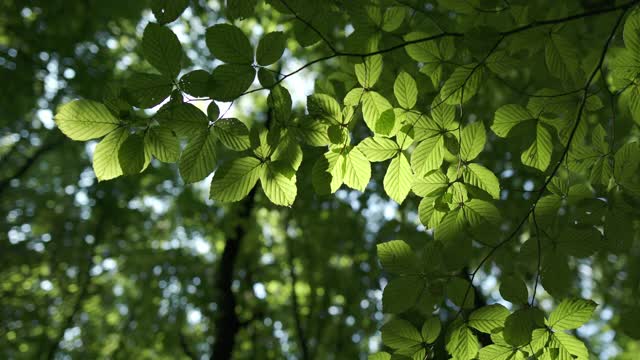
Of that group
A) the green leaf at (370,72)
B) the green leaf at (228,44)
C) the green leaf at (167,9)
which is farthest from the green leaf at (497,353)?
the green leaf at (167,9)

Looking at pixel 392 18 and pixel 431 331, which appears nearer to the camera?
pixel 431 331

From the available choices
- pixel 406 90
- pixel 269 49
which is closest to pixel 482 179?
pixel 406 90

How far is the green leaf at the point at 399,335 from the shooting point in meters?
1.45

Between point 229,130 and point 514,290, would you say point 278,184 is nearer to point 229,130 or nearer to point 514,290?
point 229,130

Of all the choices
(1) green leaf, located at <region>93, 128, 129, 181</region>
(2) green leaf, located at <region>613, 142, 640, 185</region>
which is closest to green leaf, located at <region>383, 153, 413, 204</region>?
(2) green leaf, located at <region>613, 142, 640, 185</region>

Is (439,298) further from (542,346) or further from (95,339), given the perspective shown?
(95,339)

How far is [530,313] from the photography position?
140 centimetres

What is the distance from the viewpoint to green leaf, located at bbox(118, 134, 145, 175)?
4.29 feet

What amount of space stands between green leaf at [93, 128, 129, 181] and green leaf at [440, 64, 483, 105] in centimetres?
101

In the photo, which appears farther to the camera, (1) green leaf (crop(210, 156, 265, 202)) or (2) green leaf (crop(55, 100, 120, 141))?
(1) green leaf (crop(210, 156, 265, 202))

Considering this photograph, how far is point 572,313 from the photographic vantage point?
4.63 feet

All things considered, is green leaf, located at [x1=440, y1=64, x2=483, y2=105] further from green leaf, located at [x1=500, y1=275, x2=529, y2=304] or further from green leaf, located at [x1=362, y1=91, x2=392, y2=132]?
green leaf, located at [x1=500, y1=275, x2=529, y2=304]

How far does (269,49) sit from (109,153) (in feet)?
1.80

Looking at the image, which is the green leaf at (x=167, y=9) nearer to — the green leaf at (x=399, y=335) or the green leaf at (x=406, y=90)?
the green leaf at (x=406, y=90)
